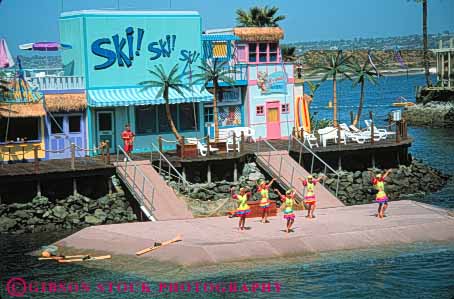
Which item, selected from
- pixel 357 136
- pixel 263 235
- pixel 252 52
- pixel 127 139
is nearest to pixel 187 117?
pixel 127 139

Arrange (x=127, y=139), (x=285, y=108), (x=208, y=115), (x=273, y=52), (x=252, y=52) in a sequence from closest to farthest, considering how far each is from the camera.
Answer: (x=127, y=139) < (x=208, y=115) < (x=285, y=108) < (x=252, y=52) < (x=273, y=52)

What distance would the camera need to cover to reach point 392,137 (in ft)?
168

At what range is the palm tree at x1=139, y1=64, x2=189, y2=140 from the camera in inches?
1811

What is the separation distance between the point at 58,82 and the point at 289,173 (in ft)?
35.9

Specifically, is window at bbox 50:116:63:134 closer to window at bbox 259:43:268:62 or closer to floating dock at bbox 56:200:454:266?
floating dock at bbox 56:200:454:266

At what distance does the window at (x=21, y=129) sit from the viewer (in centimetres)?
4419

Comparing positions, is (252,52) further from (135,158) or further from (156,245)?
(156,245)

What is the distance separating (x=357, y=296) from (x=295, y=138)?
62.6ft

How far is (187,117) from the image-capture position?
4909 cm

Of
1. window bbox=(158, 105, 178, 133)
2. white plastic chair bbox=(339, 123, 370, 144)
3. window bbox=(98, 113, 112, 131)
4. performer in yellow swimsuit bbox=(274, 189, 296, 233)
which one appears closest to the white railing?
window bbox=(98, 113, 112, 131)

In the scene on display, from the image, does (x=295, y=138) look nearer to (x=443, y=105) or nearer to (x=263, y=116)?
(x=263, y=116)

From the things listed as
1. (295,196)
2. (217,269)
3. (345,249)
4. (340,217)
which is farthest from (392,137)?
(217,269)

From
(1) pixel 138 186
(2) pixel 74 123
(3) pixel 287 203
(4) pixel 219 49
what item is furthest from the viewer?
(4) pixel 219 49

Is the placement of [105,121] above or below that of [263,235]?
above
